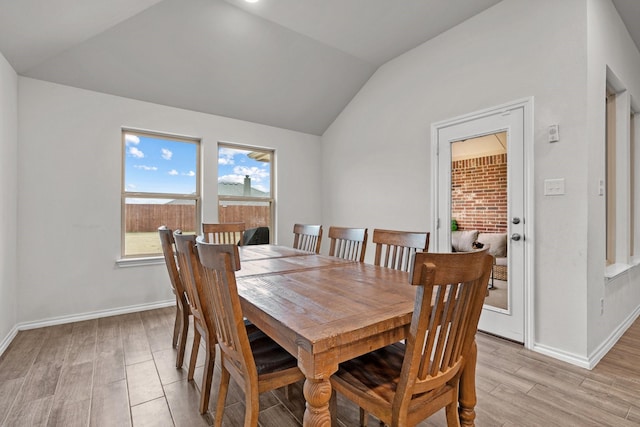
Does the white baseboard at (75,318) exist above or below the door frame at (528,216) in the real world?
below

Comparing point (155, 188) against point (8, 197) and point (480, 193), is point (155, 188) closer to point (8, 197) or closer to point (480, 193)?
point (8, 197)

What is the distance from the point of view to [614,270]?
8.50 feet

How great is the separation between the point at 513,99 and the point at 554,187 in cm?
80

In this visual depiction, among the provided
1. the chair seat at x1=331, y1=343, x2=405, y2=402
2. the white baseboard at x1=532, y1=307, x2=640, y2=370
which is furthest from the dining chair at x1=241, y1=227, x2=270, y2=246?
the white baseboard at x1=532, y1=307, x2=640, y2=370

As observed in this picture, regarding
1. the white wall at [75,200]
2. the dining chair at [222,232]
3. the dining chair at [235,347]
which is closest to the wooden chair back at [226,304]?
the dining chair at [235,347]

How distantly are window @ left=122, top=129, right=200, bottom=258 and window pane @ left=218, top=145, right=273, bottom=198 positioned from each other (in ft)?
1.11

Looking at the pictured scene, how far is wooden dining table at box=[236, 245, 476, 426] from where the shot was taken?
96 centimetres

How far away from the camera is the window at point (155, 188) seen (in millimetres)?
3375

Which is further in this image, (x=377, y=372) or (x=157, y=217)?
(x=157, y=217)

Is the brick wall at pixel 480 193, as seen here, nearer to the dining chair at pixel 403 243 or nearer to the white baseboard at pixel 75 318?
the dining chair at pixel 403 243

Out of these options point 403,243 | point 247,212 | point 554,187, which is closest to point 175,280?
point 403,243

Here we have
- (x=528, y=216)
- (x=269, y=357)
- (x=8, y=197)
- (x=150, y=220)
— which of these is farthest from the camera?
(x=150, y=220)

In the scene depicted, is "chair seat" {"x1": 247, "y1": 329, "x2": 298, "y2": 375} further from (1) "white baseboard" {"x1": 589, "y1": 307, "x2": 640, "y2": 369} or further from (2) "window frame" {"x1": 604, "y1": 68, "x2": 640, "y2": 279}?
(2) "window frame" {"x1": 604, "y1": 68, "x2": 640, "y2": 279}

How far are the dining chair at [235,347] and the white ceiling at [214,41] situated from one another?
235 cm
